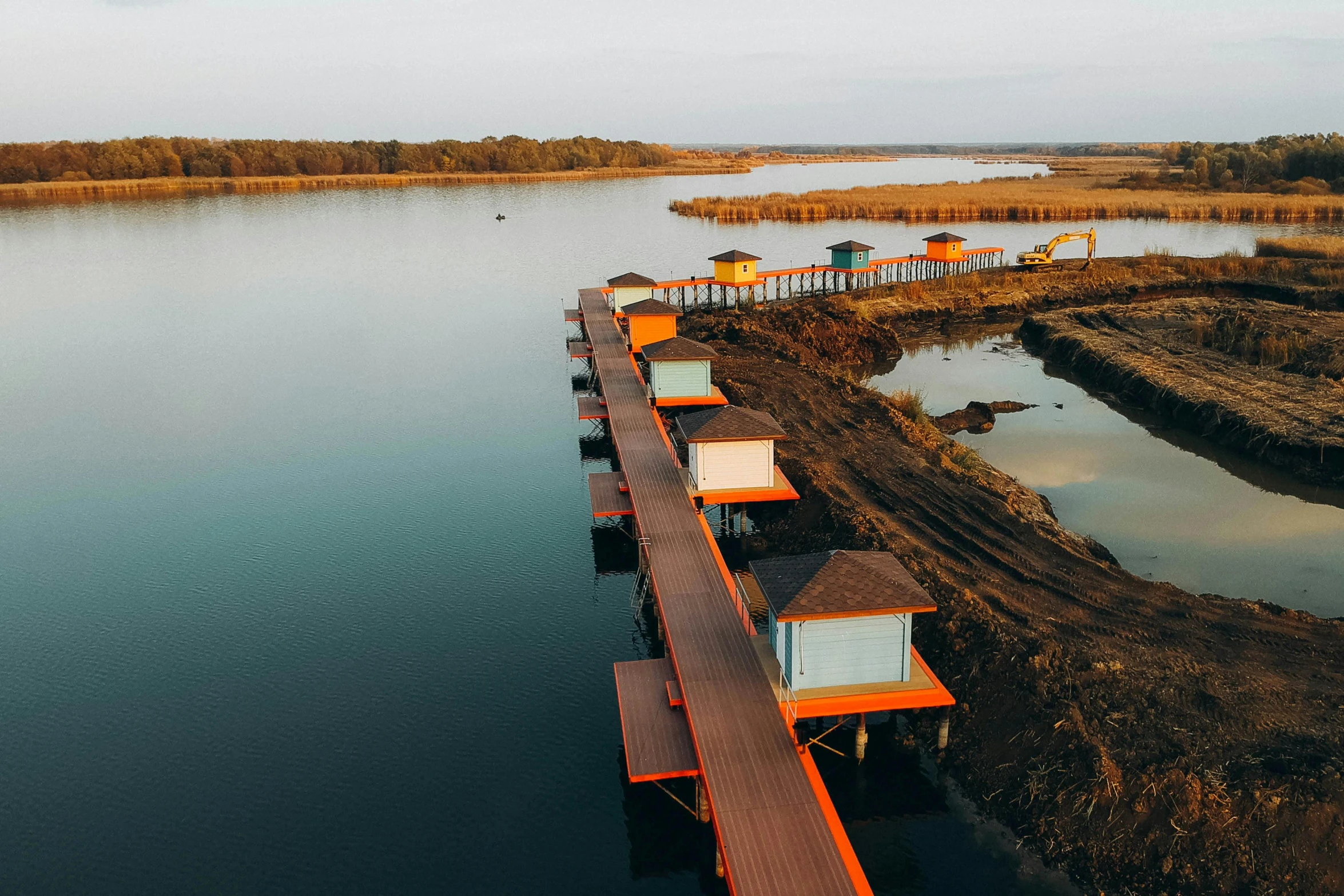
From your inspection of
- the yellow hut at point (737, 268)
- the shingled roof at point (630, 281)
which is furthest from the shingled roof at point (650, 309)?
the yellow hut at point (737, 268)

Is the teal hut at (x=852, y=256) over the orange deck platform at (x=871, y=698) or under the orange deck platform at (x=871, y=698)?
over

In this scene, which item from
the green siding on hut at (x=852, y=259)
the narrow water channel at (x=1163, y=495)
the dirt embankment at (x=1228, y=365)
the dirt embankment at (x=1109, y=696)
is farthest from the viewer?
the green siding on hut at (x=852, y=259)

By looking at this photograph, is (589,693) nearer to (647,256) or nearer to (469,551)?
(469,551)

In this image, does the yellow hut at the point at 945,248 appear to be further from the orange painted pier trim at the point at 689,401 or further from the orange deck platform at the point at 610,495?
the orange deck platform at the point at 610,495

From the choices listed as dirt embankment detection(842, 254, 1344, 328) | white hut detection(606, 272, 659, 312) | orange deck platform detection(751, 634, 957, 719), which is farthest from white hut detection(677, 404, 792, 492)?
dirt embankment detection(842, 254, 1344, 328)

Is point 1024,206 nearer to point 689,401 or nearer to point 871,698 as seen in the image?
point 689,401

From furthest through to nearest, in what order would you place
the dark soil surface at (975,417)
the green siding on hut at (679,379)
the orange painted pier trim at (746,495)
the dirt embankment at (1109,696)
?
1. the dark soil surface at (975,417)
2. the green siding on hut at (679,379)
3. the orange painted pier trim at (746,495)
4. the dirt embankment at (1109,696)
